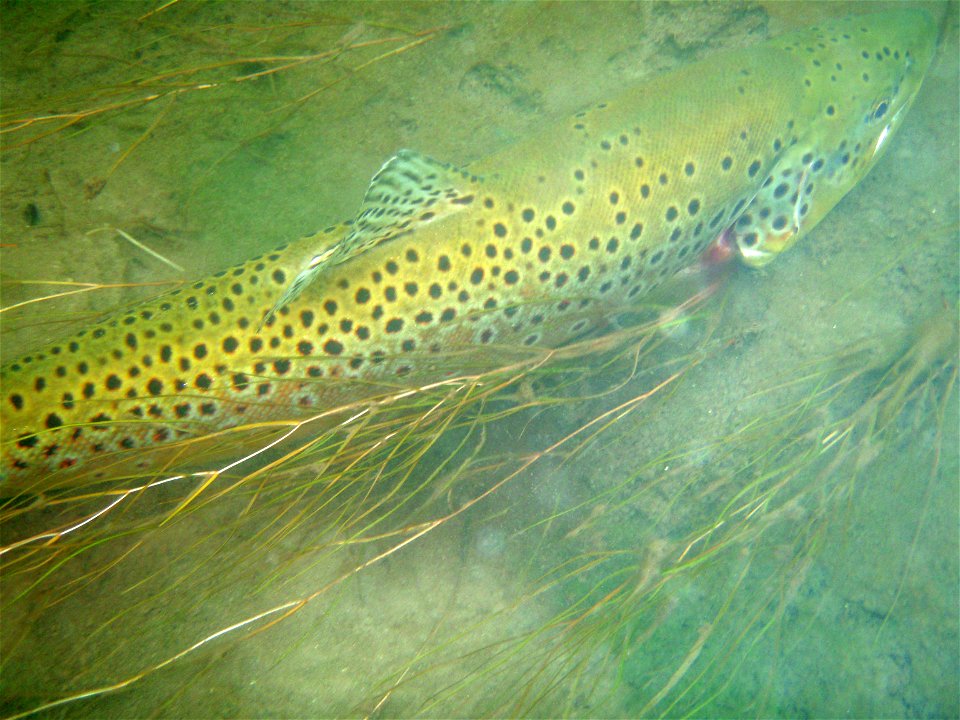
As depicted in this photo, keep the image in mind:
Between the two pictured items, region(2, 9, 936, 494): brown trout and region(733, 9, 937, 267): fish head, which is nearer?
region(2, 9, 936, 494): brown trout

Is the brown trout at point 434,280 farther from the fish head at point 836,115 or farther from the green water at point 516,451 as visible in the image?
the green water at point 516,451

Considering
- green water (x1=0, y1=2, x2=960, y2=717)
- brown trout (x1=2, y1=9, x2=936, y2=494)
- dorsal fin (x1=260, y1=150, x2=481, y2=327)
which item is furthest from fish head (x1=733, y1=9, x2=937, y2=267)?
dorsal fin (x1=260, y1=150, x2=481, y2=327)

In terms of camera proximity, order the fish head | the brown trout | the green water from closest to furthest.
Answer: the brown trout → the green water → the fish head

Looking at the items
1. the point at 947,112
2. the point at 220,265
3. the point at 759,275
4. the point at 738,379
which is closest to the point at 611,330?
the point at 738,379

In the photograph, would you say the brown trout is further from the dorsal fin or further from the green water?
the green water

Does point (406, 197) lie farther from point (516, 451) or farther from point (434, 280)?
point (516, 451)

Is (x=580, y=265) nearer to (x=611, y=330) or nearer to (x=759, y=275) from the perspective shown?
(x=611, y=330)

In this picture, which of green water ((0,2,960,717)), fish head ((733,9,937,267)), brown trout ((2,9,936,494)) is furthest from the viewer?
fish head ((733,9,937,267))
